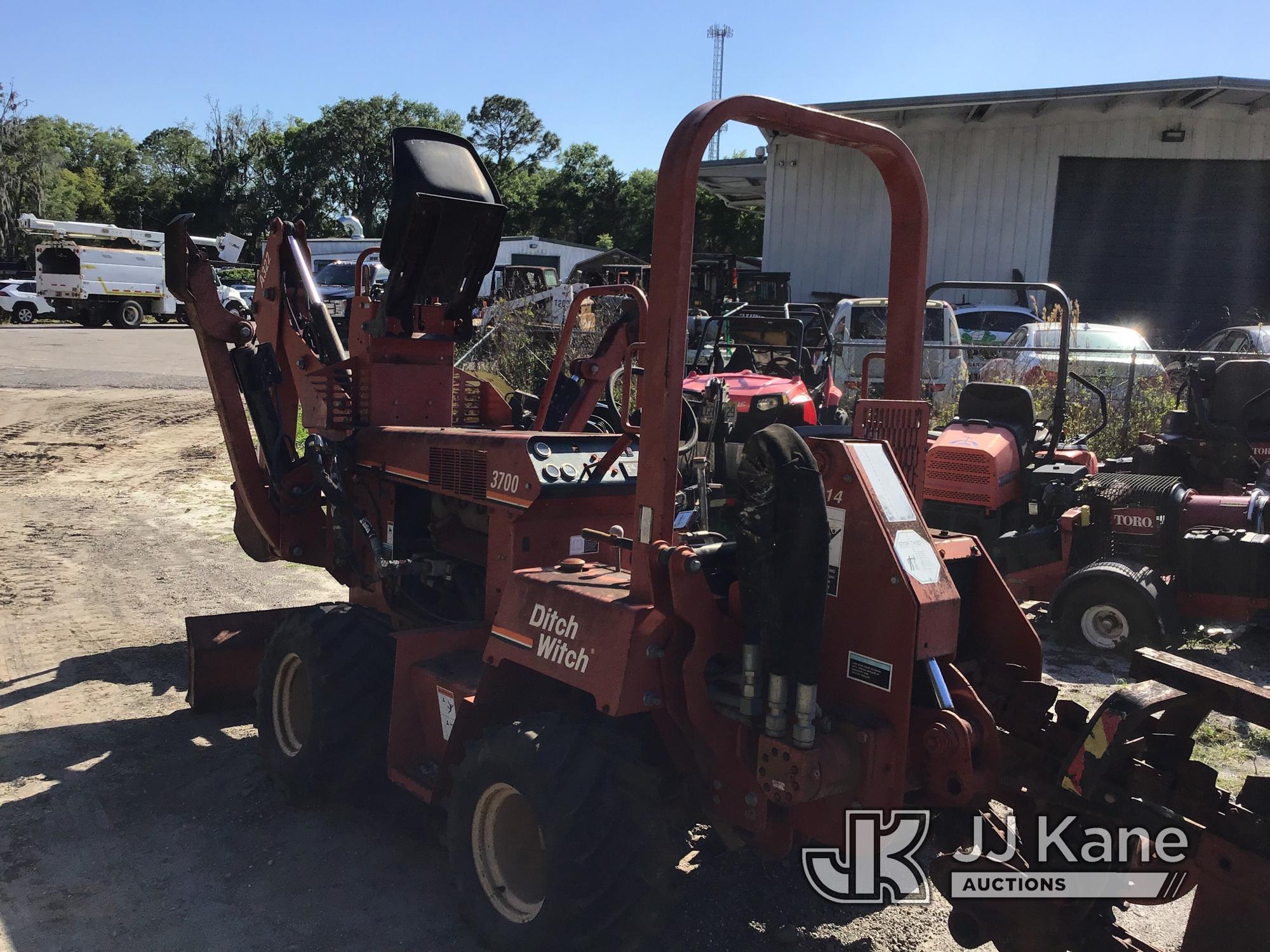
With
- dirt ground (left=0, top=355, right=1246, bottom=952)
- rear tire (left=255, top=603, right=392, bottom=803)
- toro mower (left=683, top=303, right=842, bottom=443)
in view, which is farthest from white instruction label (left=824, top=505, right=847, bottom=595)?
toro mower (left=683, top=303, right=842, bottom=443)

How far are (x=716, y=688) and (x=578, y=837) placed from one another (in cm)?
60

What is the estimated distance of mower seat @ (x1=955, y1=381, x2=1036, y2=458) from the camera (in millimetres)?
8023

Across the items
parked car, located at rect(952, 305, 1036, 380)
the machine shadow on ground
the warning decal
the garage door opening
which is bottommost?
the machine shadow on ground

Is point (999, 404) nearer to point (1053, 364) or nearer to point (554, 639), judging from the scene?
point (1053, 364)

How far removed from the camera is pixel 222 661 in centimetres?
552

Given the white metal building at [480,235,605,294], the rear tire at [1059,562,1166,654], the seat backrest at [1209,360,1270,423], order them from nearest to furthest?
the rear tire at [1059,562,1166,654], the seat backrest at [1209,360,1270,423], the white metal building at [480,235,605,294]

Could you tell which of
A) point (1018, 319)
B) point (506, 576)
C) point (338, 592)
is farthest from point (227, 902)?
point (1018, 319)

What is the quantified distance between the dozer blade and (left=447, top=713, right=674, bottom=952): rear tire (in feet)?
8.70

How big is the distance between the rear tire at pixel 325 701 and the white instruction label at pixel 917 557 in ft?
8.04

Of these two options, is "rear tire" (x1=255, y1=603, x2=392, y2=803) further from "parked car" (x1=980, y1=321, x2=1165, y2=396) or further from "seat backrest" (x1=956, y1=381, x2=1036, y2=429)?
"parked car" (x1=980, y1=321, x2=1165, y2=396)

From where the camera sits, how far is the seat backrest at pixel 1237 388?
8.38m

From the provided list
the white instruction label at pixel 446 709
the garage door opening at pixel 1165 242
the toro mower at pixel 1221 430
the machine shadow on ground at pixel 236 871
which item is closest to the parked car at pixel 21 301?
the garage door opening at pixel 1165 242

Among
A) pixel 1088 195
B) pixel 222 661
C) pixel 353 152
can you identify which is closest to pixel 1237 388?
pixel 222 661

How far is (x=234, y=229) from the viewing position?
5853cm
